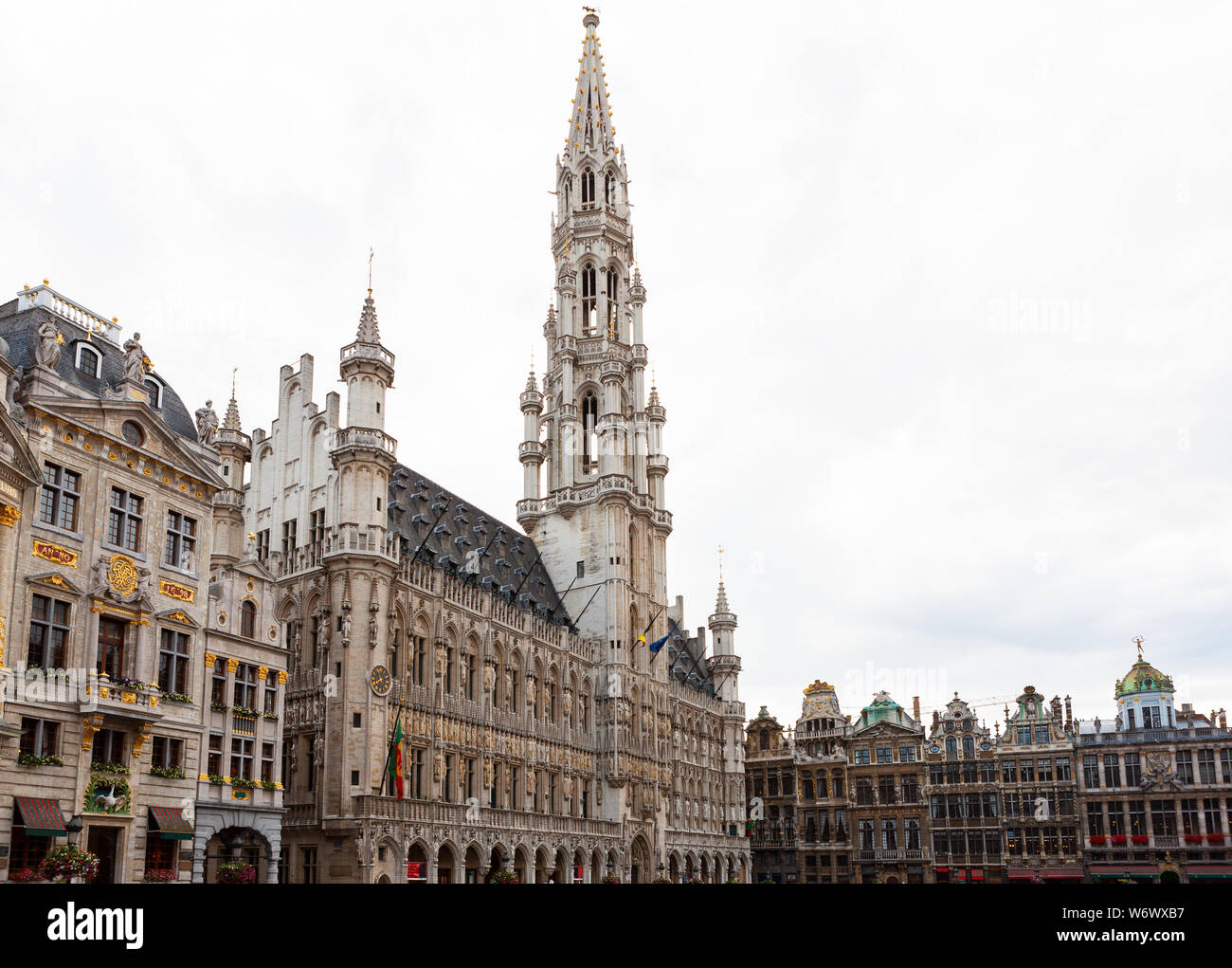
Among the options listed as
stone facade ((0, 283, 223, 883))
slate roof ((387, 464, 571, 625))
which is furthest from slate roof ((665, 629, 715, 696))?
stone facade ((0, 283, 223, 883))

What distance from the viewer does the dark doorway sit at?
3678 centimetres

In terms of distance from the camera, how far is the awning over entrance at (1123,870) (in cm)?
9025

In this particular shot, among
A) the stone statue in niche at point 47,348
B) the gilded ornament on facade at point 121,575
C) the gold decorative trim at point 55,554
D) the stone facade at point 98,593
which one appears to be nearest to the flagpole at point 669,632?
the stone facade at point 98,593

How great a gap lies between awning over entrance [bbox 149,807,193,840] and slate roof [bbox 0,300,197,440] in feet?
45.2

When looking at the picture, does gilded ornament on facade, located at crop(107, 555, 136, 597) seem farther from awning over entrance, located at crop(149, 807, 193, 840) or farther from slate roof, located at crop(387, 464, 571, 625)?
slate roof, located at crop(387, 464, 571, 625)

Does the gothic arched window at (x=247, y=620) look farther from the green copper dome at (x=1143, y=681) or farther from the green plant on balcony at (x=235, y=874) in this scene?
the green copper dome at (x=1143, y=681)

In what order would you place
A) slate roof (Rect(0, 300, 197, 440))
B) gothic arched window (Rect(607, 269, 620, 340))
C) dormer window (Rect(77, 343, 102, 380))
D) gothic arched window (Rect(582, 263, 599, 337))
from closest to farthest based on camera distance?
slate roof (Rect(0, 300, 197, 440)) → dormer window (Rect(77, 343, 102, 380)) → gothic arched window (Rect(607, 269, 620, 340)) → gothic arched window (Rect(582, 263, 599, 337))

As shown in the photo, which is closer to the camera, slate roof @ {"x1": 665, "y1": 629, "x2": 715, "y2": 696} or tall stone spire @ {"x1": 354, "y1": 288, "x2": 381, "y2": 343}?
tall stone spire @ {"x1": 354, "y1": 288, "x2": 381, "y2": 343}

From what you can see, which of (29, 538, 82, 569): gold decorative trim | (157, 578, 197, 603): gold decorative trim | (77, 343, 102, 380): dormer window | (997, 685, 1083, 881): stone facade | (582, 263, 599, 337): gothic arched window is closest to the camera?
(29, 538, 82, 569): gold decorative trim

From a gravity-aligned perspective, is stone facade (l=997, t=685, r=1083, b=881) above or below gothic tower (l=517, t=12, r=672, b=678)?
below
